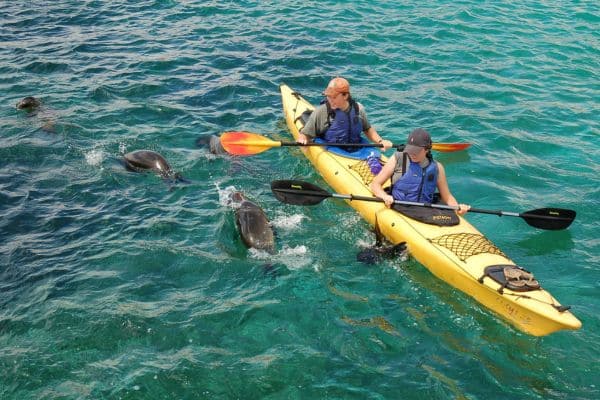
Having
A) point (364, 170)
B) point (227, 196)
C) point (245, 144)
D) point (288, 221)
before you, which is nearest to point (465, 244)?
point (364, 170)

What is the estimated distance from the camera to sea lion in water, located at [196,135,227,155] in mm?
10438

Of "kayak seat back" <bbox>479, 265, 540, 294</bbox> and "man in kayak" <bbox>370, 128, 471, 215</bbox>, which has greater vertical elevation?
"man in kayak" <bbox>370, 128, 471, 215</bbox>

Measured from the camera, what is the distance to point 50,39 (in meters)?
15.2

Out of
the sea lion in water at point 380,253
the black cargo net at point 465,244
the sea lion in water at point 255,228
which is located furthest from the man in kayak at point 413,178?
the sea lion in water at point 255,228

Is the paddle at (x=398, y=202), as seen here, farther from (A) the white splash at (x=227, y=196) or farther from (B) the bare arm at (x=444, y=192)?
(A) the white splash at (x=227, y=196)

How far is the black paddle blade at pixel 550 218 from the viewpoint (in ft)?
25.7

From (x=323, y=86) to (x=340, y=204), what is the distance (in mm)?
4699

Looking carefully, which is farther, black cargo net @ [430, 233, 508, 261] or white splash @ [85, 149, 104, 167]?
white splash @ [85, 149, 104, 167]

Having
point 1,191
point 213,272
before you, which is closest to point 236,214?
point 213,272

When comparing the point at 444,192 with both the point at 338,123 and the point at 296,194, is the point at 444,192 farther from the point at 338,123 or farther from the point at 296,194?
→ the point at 338,123

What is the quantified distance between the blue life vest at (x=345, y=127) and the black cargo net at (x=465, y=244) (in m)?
2.71

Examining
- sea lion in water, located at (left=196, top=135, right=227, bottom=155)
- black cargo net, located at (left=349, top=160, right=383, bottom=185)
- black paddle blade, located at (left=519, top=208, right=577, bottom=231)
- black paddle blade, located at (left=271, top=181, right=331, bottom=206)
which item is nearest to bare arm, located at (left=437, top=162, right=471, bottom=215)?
black paddle blade, located at (left=519, top=208, right=577, bottom=231)

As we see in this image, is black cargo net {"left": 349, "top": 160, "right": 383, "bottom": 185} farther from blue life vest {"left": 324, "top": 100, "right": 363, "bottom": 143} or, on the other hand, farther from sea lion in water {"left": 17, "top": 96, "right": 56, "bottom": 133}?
sea lion in water {"left": 17, "top": 96, "right": 56, "bottom": 133}

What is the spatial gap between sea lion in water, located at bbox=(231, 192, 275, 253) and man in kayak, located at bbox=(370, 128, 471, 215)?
1.53 metres
